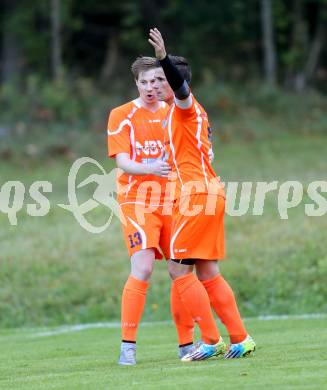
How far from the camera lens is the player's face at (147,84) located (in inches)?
300

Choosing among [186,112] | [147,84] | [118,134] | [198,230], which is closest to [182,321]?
[198,230]

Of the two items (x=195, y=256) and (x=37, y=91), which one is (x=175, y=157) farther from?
(x=37, y=91)

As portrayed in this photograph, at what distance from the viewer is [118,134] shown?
782 cm

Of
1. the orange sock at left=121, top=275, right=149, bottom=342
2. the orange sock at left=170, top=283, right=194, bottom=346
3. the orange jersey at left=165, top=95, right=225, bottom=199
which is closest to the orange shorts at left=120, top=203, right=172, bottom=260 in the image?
the orange sock at left=121, top=275, right=149, bottom=342

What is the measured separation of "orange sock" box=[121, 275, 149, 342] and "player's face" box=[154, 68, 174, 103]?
1244 mm

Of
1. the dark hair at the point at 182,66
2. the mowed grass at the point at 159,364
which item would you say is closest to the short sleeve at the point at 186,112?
the dark hair at the point at 182,66

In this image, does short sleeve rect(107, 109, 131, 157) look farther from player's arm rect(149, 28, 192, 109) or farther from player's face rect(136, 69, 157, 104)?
player's arm rect(149, 28, 192, 109)

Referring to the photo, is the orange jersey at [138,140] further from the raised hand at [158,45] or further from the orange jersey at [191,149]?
the raised hand at [158,45]

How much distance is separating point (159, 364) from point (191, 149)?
4.65 ft

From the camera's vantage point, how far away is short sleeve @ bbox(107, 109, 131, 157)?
7762 mm

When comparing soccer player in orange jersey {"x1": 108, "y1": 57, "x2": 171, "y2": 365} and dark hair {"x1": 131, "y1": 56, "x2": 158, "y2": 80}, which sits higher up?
dark hair {"x1": 131, "y1": 56, "x2": 158, "y2": 80}

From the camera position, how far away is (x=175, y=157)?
730cm

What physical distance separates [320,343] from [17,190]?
11.6 meters

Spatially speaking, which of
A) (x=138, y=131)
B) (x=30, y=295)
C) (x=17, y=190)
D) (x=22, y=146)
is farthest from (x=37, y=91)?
(x=138, y=131)
